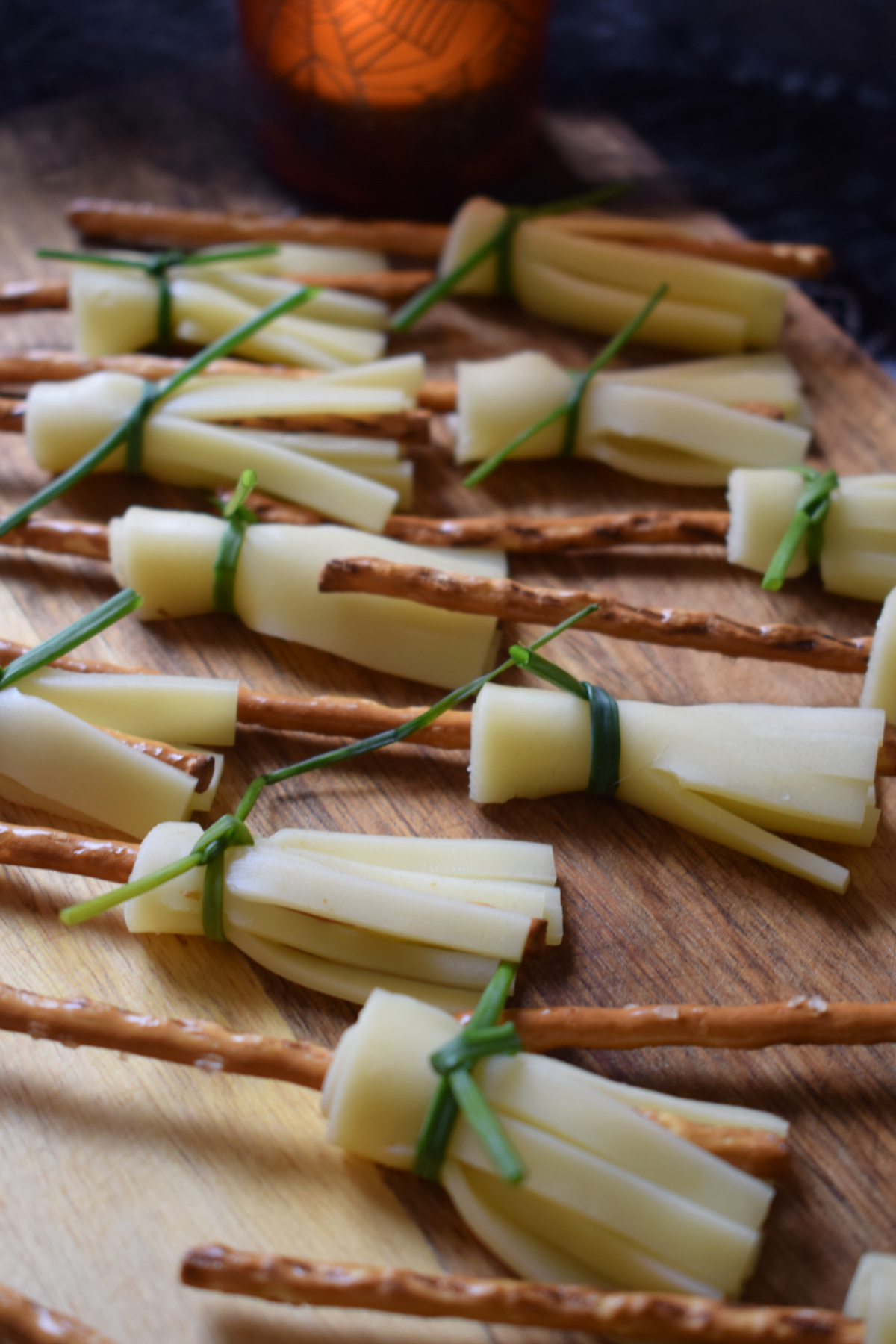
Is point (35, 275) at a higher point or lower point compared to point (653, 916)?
higher

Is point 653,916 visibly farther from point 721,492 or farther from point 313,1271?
point 721,492

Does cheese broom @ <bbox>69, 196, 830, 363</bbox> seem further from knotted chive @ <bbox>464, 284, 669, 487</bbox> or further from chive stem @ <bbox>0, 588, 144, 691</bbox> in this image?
chive stem @ <bbox>0, 588, 144, 691</bbox>

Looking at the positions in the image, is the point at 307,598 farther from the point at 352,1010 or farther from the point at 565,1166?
the point at 565,1166

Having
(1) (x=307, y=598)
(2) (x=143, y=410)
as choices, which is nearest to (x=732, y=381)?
(1) (x=307, y=598)

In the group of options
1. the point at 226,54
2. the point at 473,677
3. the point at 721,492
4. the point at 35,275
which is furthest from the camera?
the point at 226,54

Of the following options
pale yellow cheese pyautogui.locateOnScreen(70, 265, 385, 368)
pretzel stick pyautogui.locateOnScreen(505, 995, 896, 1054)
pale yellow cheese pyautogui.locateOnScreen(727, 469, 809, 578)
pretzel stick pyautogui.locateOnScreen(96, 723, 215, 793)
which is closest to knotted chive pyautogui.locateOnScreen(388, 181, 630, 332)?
pale yellow cheese pyautogui.locateOnScreen(70, 265, 385, 368)

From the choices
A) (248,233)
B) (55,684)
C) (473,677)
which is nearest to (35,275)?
(248,233)
